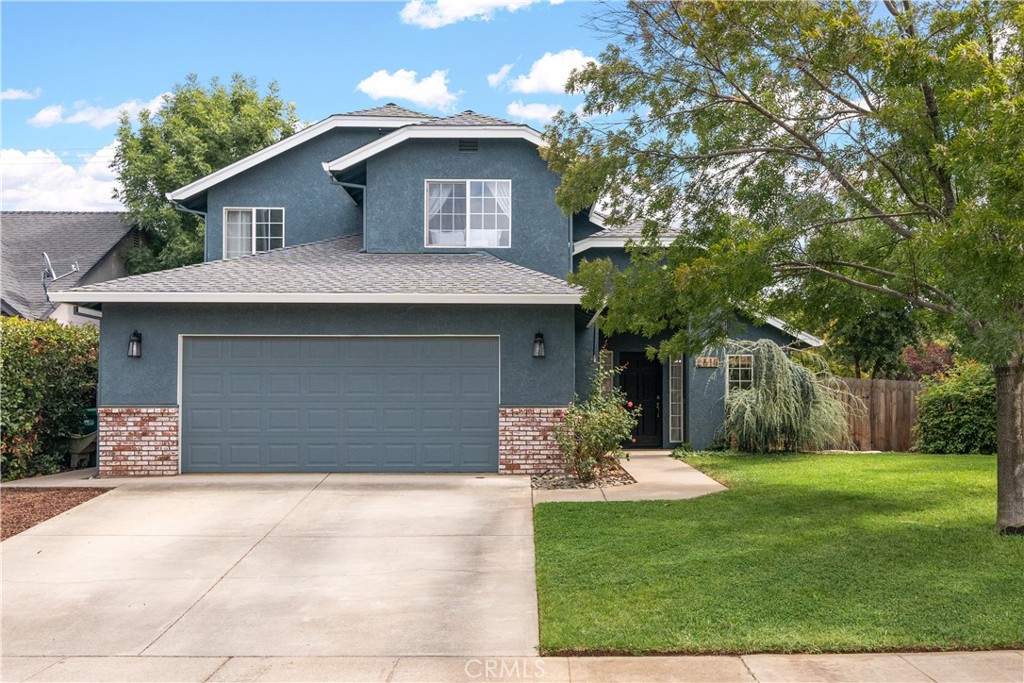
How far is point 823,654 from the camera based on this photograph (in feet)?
18.7

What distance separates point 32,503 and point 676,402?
38.0 ft

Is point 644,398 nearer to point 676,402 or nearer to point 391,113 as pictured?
point 676,402

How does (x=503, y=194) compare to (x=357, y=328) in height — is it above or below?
above

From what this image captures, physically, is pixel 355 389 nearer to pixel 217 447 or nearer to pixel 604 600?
pixel 217 447

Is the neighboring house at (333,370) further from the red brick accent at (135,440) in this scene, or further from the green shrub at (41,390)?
the green shrub at (41,390)

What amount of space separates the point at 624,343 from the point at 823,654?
469 inches

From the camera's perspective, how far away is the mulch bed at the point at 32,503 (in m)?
9.94

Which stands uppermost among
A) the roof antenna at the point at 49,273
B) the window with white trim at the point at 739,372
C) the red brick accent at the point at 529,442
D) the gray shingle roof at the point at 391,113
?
the gray shingle roof at the point at 391,113

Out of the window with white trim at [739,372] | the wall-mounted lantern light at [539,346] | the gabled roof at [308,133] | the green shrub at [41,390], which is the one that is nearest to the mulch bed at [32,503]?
the green shrub at [41,390]

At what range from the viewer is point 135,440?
13.2m

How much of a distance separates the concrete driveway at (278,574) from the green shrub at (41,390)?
2432 mm

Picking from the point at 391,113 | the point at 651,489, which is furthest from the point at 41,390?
the point at 651,489

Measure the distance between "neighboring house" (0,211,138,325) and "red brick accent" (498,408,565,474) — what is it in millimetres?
12131

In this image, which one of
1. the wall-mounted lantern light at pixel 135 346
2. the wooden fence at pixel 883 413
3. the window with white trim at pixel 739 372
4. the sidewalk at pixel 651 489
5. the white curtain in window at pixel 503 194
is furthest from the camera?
the wooden fence at pixel 883 413
